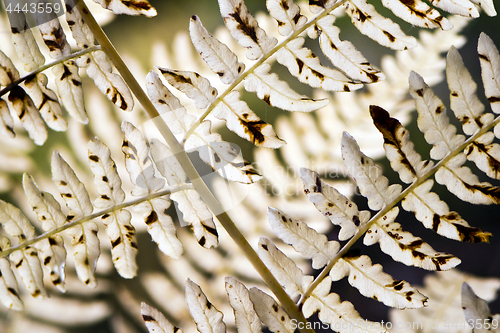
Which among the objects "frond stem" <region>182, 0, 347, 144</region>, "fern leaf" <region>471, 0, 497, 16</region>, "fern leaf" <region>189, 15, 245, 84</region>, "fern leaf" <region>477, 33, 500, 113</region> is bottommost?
"fern leaf" <region>477, 33, 500, 113</region>

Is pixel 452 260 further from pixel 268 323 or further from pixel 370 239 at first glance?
Answer: pixel 268 323

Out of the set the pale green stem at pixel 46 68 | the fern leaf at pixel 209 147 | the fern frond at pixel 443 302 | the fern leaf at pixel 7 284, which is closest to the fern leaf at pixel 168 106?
the fern leaf at pixel 209 147

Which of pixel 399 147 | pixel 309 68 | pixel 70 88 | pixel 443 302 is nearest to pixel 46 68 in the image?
pixel 70 88

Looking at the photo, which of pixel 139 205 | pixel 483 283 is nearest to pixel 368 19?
pixel 139 205

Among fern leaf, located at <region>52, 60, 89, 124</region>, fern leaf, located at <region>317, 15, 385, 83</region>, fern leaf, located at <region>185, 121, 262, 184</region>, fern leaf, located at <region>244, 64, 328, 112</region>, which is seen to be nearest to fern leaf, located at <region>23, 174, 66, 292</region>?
fern leaf, located at <region>52, 60, 89, 124</region>

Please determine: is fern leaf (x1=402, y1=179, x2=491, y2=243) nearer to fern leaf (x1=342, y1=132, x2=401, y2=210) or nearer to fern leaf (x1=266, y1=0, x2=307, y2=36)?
fern leaf (x1=342, y1=132, x2=401, y2=210)

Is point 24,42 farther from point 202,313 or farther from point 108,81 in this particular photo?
point 202,313
